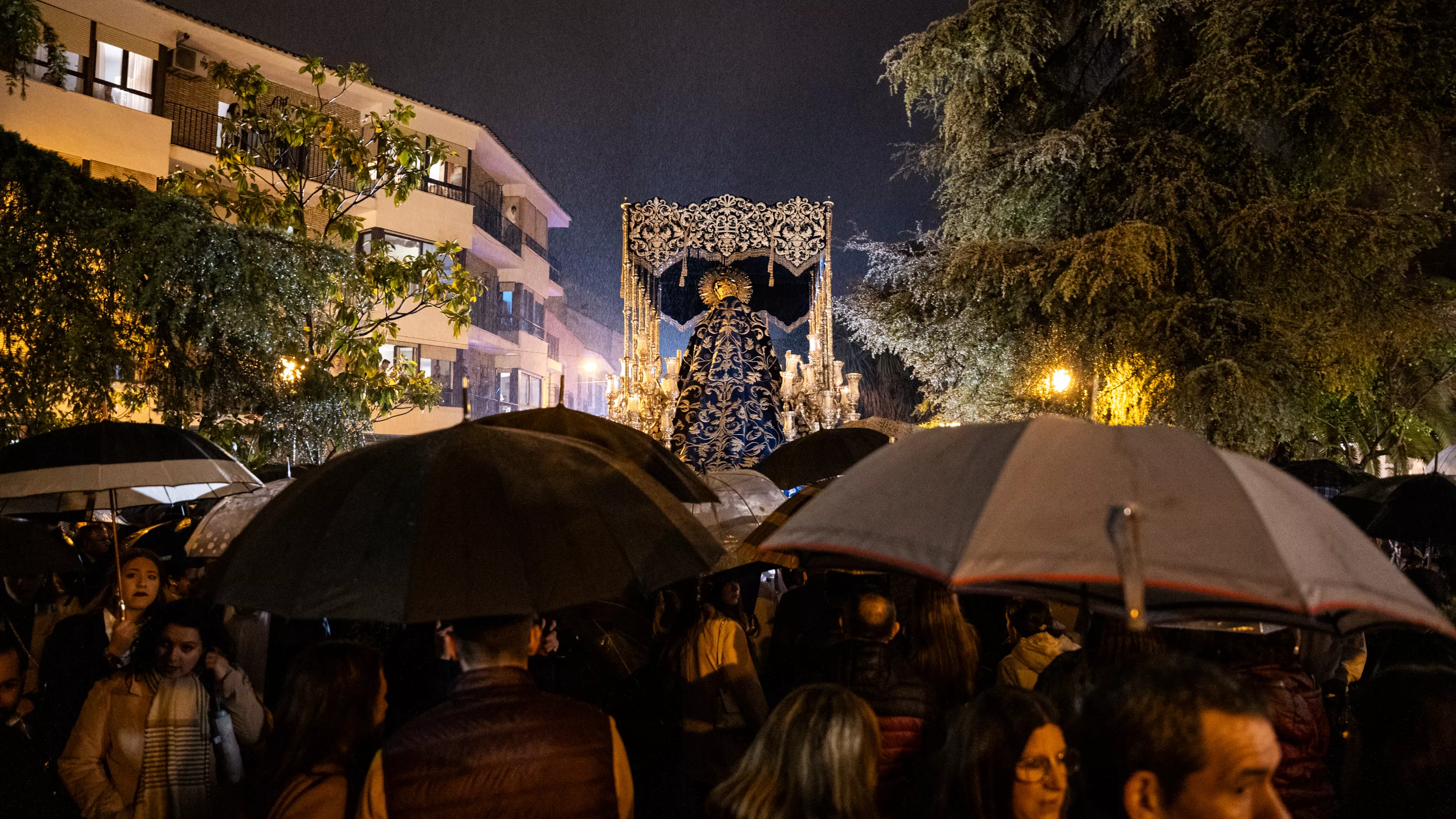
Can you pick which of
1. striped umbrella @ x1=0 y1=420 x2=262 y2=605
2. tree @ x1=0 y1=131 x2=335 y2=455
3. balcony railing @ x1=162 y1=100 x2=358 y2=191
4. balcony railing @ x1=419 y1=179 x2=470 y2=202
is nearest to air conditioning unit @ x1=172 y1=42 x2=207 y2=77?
balcony railing @ x1=162 y1=100 x2=358 y2=191

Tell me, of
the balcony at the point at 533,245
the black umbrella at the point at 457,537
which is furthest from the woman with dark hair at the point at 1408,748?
the balcony at the point at 533,245

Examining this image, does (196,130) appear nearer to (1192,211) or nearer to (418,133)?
(418,133)

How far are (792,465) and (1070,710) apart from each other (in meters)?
5.57

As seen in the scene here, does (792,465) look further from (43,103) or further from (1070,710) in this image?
(43,103)

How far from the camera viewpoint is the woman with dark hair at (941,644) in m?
4.94

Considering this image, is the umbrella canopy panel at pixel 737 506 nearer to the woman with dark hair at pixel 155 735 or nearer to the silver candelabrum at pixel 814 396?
the woman with dark hair at pixel 155 735

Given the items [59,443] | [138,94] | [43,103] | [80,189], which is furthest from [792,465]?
[138,94]

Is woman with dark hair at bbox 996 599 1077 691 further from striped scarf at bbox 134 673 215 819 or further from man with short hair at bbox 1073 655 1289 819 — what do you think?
striped scarf at bbox 134 673 215 819

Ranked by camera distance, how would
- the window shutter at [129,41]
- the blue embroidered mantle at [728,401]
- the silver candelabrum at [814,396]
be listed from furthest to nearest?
the window shutter at [129,41]
the silver candelabrum at [814,396]
the blue embroidered mantle at [728,401]

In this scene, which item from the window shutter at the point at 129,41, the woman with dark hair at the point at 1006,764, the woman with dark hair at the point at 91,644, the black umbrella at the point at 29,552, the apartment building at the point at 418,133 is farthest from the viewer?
the window shutter at the point at 129,41

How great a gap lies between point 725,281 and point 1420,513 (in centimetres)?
937

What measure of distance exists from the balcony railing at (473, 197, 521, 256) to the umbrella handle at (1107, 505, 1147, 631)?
33.1 meters

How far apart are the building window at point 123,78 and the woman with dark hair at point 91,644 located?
20.9 m

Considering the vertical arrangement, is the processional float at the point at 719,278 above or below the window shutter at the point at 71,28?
below
